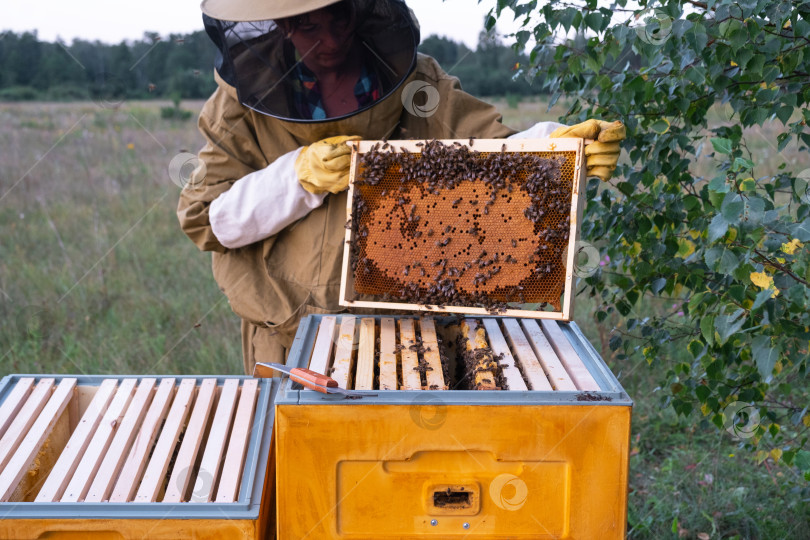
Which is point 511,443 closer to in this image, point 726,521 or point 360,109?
point 360,109

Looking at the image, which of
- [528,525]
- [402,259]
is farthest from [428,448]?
[402,259]

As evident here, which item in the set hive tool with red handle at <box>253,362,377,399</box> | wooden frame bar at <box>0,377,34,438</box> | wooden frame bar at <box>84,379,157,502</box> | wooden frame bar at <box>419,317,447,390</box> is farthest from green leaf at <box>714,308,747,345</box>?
wooden frame bar at <box>0,377,34,438</box>

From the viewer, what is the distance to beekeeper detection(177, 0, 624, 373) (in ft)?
8.22

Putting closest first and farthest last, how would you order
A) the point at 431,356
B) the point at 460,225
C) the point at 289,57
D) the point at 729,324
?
the point at 729,324, the point at 431,356, the point at 460,225, the point at 289,57

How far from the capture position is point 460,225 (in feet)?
8.11

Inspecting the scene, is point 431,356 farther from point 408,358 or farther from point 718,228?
point 718,228

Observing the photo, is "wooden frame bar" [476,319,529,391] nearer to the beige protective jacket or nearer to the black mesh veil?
the beige protective jacket

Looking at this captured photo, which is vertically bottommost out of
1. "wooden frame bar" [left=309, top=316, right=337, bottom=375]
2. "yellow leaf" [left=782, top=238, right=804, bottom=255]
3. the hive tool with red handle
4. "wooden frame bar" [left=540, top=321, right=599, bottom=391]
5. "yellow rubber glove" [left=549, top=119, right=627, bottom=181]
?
"wooden frame bar" [left=540, top=321, right=599, bottom=391]

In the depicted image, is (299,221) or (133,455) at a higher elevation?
(299,221)

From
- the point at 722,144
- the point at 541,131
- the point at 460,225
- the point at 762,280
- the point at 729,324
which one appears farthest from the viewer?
A: the point at 541,131

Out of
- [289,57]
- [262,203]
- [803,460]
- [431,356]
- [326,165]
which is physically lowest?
[803,460]

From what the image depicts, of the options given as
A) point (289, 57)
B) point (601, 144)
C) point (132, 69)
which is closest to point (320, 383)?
point (601, 144)

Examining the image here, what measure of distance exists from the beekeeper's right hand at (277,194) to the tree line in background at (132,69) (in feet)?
18.2

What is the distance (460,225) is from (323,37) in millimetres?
875
